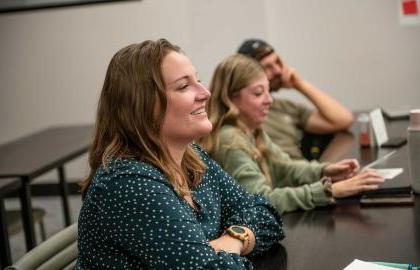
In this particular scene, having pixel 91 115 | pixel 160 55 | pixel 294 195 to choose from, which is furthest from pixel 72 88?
pixel 160 55

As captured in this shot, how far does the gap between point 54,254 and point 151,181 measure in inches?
16.2

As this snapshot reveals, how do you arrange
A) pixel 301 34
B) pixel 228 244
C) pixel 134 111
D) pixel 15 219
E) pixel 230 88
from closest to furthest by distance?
pixel 134 111 < pixel 228 244 < pixel 230 88 < pixel 15 219 < pixel 301 34

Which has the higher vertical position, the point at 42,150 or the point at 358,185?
the point at 358,185

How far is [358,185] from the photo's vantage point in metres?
1.96

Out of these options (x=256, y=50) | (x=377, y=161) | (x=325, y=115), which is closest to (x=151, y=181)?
(x=377, y=161)

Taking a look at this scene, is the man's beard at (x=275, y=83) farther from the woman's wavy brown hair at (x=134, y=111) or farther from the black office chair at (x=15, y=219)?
the woman's wavy brown hair at (x=134, y=111)

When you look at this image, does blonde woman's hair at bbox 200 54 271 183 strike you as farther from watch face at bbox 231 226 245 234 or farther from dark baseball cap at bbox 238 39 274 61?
dark baseball cap at bbox 238 39 274 61

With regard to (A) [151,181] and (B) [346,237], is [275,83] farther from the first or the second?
(A) [151,181]

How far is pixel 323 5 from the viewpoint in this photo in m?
4.34

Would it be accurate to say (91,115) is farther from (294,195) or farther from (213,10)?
(294,195)

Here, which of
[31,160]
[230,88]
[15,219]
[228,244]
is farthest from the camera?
[15,219]

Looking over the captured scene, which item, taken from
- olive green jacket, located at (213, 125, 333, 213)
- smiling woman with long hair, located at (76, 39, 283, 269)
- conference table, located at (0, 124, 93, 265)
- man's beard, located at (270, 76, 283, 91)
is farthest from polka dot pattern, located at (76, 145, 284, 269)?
man's beard, located at (270, 76, 283, 91)

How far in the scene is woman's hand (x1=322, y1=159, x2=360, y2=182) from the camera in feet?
7.11

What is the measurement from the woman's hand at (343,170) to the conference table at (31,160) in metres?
1.35
